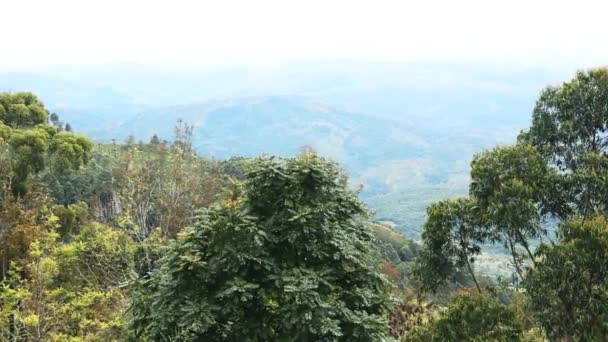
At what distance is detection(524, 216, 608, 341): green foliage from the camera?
24.0ft

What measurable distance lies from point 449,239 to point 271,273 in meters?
3.80

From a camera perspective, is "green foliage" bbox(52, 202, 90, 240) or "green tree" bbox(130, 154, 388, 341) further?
"green foliage" bbox(52, 202, 90, 240)

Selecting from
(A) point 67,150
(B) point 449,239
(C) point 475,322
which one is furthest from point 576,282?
(A) point 67,150

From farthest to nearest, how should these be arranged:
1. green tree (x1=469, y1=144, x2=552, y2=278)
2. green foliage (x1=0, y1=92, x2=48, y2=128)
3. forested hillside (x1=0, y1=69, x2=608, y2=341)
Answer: green foliage (x1=0, y1=92, x2=48, y2=128) → green tree (x1=469, y1=144, x2=552, y2=278) → forested hillside (x1=0, y1=69, x2=608, y2=341)

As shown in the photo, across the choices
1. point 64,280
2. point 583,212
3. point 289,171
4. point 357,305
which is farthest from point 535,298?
point 64,280

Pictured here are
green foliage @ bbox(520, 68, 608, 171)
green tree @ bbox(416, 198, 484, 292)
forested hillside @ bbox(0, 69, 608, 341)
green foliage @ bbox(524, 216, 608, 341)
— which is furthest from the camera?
green tree @ bbox(416, 198, 484, 292)

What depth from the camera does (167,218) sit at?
18469mm

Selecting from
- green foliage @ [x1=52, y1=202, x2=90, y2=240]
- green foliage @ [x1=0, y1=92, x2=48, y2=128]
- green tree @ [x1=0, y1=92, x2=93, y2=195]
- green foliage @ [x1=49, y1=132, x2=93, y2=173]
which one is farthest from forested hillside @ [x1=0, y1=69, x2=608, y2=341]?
green foliage @ [x1=0, y1=92, x2=48, y2=128]

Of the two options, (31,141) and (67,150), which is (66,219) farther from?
(31,141)

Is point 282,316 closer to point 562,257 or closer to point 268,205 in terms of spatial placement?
point 268,205

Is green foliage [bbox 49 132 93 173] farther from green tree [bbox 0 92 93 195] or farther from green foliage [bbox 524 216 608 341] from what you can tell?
green foliage [bbox 524 216 608 341]

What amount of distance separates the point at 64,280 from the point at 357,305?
10401 mm

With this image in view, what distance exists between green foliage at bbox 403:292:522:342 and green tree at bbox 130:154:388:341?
1692mm

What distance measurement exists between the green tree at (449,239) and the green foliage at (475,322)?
70 cm
